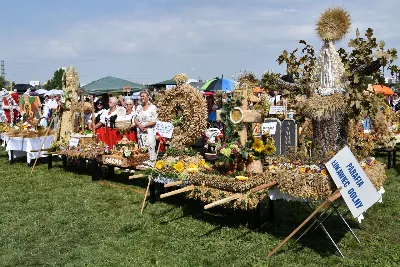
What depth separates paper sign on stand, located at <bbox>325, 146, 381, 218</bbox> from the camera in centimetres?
434

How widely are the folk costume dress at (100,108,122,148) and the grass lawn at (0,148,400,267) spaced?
3093 millimetres

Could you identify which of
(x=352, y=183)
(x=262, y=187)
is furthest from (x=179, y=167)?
(x=352, y=183)

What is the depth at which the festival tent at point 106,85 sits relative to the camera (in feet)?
61.8

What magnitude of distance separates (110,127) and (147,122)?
364 cm

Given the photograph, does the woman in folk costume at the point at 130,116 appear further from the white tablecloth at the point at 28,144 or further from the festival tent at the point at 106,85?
the festival tent at the point at 106,85

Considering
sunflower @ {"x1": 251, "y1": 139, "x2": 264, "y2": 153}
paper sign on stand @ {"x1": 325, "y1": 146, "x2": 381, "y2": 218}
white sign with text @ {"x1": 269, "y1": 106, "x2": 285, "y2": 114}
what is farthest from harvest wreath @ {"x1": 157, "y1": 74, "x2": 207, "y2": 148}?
white sign with text @ {"x1": 269, "y1": 106, "x2": 285, "y2": 114}

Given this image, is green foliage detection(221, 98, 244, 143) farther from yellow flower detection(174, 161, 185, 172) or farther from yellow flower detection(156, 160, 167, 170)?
yellow flower detection(156, 160, 167, 170)

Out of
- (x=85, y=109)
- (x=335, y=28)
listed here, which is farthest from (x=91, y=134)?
(x=335, y=28)

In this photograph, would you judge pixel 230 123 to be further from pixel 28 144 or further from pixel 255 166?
pixel 28 144

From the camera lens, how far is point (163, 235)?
5.91m

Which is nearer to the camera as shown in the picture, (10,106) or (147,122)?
(147,122)

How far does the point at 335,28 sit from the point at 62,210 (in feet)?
18.0

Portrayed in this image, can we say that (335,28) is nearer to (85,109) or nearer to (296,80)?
(296,80)

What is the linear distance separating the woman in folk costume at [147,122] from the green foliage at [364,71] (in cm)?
443
